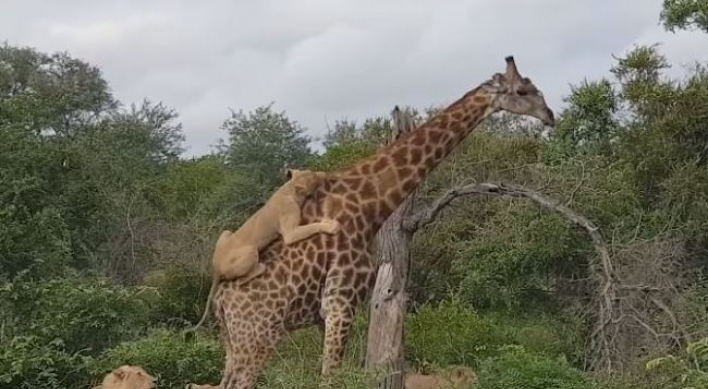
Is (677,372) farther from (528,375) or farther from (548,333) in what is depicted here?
(548,333)

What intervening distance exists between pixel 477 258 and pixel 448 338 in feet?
11.2

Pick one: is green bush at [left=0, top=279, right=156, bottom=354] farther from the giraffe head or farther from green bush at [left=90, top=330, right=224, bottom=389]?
the giraffe head

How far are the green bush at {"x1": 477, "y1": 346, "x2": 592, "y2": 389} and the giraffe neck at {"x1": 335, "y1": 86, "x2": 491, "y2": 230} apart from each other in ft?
9.62

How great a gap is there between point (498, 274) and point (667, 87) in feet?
14.1

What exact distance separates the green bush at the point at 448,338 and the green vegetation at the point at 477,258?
0.08 ft

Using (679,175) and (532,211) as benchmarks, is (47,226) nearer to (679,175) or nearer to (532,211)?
(532,211)

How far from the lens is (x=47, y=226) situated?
13883 mm

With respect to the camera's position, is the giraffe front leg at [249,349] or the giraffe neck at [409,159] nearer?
the giraffe front leg at [249,349]

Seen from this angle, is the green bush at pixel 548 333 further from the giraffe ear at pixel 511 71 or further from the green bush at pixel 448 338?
the giraffe ear at pixel 511 71

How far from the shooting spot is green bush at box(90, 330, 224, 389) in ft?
37.8

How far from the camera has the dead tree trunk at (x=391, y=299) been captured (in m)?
8.25

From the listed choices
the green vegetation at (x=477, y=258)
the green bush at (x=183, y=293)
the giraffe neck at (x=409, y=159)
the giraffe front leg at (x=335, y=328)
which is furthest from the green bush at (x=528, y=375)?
the green bush at (x=183, y=293)

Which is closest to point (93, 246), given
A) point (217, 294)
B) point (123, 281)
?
point (123, 281)

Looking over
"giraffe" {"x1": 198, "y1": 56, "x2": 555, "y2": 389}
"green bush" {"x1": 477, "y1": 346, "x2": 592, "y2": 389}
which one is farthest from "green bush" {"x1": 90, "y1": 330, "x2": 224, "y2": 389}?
"giraffe" {"x1": 198, "y1": 56, "x2": 555, "y2": 389}
